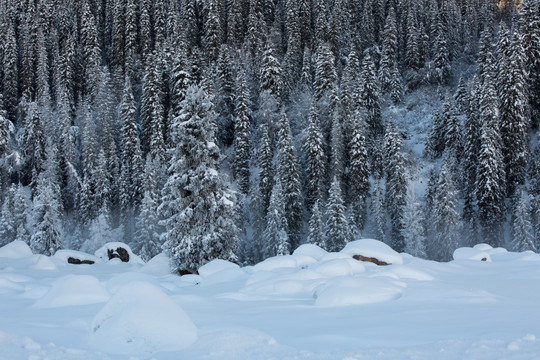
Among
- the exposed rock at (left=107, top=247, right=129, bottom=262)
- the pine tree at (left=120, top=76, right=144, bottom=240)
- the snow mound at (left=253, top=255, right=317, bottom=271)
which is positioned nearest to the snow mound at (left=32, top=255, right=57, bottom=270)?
the exposed rock at (left=107, top=247, right=129, bottom=262)

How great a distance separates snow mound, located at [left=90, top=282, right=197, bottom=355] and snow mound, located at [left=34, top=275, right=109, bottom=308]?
284cm

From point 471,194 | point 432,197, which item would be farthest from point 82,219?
point 471,194

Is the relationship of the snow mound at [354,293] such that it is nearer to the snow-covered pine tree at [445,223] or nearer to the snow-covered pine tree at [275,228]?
the snow-covered pine tree at [275,228]

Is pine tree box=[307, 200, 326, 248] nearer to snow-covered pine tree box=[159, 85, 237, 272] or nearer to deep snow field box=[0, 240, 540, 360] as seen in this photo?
snow-covered pine tree box=[159, 85, 237, 272]

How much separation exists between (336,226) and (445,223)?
1099 cm

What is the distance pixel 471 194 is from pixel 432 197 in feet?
13.6

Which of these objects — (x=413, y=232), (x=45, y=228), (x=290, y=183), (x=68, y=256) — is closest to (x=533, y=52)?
(x=413, y=232)

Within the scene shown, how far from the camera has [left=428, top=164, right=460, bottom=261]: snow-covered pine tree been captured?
4219 centimetres

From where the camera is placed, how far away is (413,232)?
41594 mm

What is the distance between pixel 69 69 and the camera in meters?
73.1

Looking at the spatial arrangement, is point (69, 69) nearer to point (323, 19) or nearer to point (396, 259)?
point (323, 19)

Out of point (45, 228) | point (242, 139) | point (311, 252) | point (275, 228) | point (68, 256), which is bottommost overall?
point (275, 228)

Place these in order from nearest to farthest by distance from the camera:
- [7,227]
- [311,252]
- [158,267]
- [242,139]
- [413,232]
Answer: [311,252] < [158,267] < [413,232] < [7,227] < [242,139]

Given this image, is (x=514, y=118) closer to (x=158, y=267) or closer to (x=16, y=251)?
(x=158, y=267)
